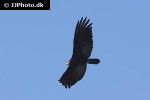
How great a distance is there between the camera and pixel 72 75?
3994 cm

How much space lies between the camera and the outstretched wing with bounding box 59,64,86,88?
130 ft

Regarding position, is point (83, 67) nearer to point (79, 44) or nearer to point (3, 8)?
point (79, 44)

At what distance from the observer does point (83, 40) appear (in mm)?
39844

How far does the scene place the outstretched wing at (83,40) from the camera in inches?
1561

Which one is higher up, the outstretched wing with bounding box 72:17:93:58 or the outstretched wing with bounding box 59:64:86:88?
the outstretched wing with bounding box 72:17:93:58

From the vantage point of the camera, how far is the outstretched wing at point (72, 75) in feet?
130

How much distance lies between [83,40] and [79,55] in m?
0.81

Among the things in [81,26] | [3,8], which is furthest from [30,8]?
[81,26]

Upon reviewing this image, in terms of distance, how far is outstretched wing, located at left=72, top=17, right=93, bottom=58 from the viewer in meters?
39.7

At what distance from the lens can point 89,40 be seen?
39.7 meters

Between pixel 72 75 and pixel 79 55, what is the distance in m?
1.10

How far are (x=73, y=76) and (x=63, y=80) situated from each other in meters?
0.57

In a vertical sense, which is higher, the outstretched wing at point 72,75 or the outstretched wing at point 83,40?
the outstretched wing at point 83,40

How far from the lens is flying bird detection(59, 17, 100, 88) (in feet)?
130
